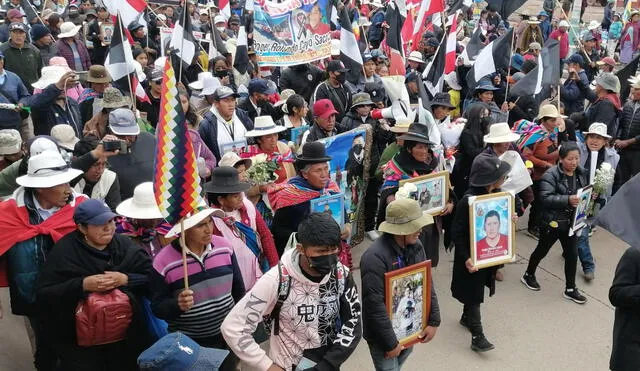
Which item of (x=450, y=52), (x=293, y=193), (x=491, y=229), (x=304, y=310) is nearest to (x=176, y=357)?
(x=304, y=310)

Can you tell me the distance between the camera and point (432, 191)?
5957 millimetres

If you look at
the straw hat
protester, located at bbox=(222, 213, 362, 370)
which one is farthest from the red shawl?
the straw hat

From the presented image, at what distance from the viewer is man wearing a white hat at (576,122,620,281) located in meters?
7.07

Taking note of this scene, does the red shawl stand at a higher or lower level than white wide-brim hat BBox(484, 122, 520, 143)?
higher

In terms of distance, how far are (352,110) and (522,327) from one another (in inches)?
125

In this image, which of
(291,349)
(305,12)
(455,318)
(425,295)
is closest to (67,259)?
(291,349)

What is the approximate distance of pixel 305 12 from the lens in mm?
8594

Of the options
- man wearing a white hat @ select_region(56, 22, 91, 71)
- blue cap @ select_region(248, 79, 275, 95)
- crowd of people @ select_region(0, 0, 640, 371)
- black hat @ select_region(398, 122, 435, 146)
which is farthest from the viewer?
man wearing a white hat @ select_region(56, 22, 91, 71)

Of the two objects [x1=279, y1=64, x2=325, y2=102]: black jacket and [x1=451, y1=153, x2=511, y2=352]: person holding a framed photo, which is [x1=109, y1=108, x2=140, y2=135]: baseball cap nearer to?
[x1=451, y1=153, x2=511, y2=352]: person holding a framed photo

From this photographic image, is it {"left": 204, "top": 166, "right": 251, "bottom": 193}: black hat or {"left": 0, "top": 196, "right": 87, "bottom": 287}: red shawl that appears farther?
{"left": 204, "top": 166, "right": 251, "bottom": 193}: black hat

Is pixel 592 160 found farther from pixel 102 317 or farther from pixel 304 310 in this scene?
pixel 102 317

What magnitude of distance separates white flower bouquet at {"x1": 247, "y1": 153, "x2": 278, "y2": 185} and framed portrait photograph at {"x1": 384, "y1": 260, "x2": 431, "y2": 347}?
1806mm

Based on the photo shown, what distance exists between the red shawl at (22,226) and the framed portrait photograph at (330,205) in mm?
1928

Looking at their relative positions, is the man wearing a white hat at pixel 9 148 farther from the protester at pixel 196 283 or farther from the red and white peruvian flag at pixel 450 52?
the red and white peruvian flag at pixel 450 52
